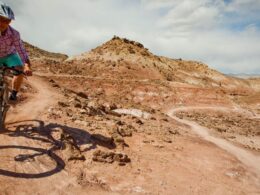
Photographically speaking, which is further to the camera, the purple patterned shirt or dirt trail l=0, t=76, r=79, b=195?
the purple patterned shirt

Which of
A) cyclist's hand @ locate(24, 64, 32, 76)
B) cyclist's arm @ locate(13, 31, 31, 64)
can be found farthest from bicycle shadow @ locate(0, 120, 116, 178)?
cyclist's arm @ locate(13, 31, 31, 64)

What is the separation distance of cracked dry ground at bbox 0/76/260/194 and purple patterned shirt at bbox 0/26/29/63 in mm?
2271

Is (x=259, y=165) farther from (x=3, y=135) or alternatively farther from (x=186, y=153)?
(x=3, y=135)

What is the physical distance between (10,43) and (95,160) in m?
4.03

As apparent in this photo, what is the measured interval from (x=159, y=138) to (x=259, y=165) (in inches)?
207

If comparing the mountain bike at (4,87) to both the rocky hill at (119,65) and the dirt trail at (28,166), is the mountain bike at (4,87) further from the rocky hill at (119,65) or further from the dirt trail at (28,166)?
the rocky hill at (119,65)

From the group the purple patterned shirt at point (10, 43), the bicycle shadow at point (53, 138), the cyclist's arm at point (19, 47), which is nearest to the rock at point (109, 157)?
the bicycle shadow at point (53, 138)

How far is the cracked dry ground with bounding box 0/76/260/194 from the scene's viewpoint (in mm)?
7727

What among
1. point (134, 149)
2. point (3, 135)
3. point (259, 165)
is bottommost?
point (259, 165)

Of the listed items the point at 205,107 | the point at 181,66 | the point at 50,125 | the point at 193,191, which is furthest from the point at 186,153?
the point at 181,66

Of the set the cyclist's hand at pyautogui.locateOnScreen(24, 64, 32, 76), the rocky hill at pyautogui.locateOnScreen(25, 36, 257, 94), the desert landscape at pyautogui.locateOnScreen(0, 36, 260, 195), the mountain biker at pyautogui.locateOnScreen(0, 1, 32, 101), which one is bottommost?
the desert landscape at pyautogui.locateOnScreen(0, 36, 260, 195)

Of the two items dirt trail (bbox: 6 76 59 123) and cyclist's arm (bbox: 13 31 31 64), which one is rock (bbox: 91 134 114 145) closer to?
dirt trail (bbox: 6 76 59 123)

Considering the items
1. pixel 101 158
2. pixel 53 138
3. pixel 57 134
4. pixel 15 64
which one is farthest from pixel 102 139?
pixel 15 64

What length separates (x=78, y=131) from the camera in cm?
1170
